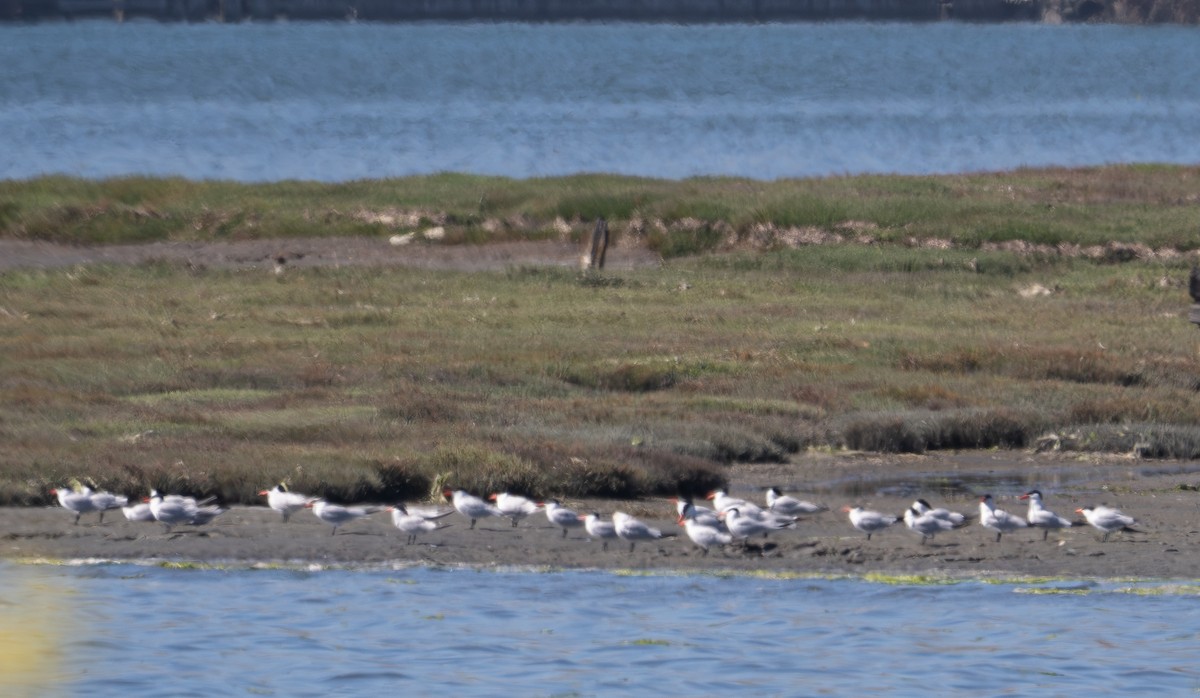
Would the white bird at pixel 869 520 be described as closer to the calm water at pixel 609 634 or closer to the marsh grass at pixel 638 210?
the calm water at pixel 609 634

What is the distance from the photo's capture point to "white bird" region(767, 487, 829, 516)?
16281 millimetres

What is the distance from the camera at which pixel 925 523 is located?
15.6 m

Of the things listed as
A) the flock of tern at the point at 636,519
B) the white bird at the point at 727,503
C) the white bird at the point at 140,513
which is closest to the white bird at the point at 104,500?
the flock of tern at the point at 636,519

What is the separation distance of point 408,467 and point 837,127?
72811mm

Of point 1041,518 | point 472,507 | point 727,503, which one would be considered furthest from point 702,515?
point 1041,518

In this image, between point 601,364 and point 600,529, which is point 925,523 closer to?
point 600,529

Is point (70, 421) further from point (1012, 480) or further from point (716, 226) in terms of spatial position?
point (716, 226)

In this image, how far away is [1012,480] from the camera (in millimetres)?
18984

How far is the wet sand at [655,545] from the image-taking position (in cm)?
1545

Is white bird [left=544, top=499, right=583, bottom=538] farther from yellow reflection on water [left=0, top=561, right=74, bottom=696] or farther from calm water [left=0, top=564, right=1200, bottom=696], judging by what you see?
yellow reflection on water [left=0, top=561, right=74, bottom=696]

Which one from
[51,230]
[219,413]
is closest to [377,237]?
[51,230]

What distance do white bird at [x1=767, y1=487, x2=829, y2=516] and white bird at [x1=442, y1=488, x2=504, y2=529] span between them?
2.42 m

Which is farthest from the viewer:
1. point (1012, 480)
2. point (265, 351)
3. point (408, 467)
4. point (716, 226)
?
point (716, 226)

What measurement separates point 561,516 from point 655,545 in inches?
34.3
